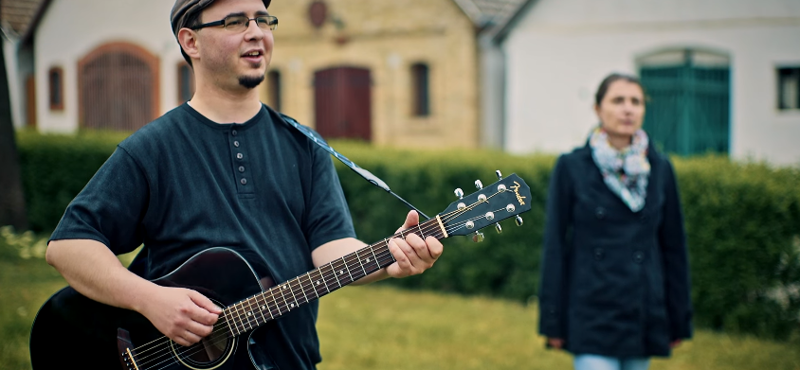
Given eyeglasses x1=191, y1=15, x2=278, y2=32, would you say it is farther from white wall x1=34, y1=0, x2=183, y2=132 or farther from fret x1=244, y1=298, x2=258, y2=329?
white wall x1=34, y1=0, x2=183, y2=132

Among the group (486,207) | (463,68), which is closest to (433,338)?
(486,207)

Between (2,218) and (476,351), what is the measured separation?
836 centimetres

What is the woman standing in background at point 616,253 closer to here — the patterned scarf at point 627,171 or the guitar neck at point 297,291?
the patterned scarf at point 627,171

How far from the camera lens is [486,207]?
8.78ft

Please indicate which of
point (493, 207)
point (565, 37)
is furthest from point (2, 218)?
point (493, 207)

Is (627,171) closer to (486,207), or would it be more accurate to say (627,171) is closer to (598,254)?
(598,254)

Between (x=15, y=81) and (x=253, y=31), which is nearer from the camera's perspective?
(x=253, y=31)

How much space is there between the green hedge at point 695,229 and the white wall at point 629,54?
18.6 ft

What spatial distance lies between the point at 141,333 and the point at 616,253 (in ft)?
8.47

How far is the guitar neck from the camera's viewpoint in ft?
9.10

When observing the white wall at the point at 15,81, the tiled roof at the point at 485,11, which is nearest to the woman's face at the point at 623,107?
the tiled roof at the point at 485,11

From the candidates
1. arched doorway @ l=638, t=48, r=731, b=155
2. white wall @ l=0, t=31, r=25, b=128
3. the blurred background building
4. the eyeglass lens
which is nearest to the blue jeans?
the eyeglass lens

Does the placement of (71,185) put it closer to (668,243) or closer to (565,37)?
(565,37)

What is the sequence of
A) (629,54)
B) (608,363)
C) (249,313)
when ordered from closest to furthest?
(249,313) → (608,363) → (629,54)
